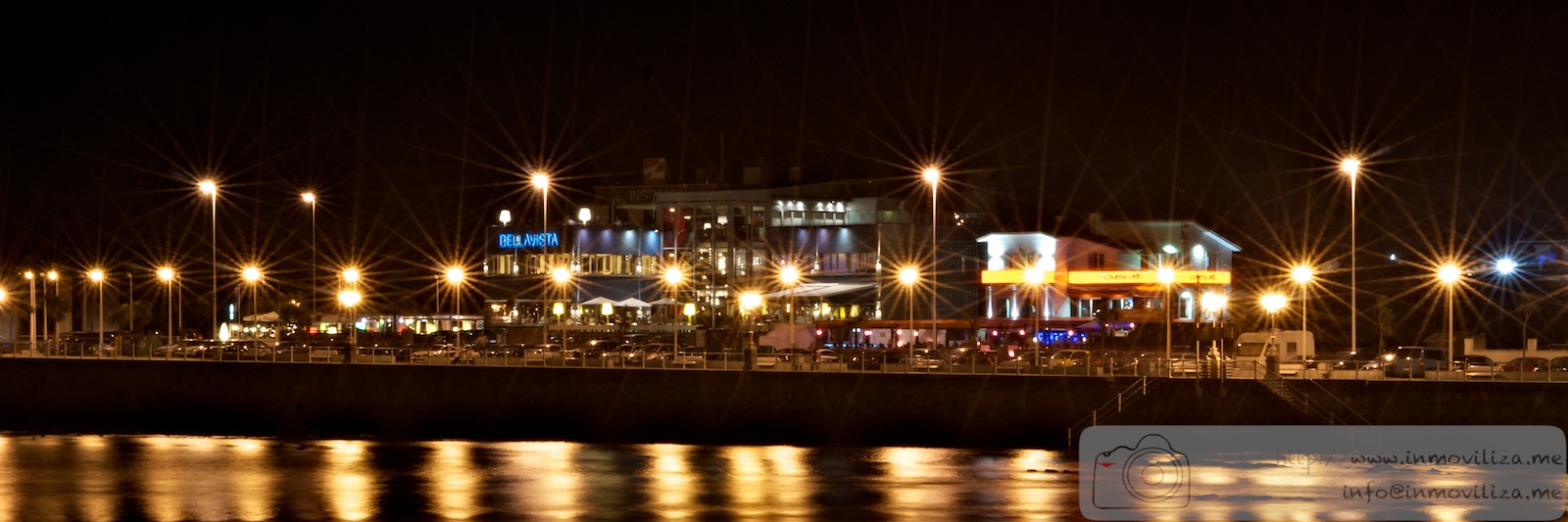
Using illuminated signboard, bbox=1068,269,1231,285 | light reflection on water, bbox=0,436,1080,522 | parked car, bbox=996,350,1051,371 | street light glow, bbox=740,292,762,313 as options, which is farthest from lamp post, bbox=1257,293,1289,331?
street light glow, bbox=740,292,762,313

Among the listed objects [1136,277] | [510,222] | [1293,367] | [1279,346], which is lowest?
[1293,367]

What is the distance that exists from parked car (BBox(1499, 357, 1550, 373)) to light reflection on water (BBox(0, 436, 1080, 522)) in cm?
1387

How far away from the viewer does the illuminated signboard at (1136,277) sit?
95000 mm

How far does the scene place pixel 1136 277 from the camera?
95000 mm

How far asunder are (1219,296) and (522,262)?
149 feet

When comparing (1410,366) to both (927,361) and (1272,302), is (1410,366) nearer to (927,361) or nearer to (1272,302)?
(927,361)

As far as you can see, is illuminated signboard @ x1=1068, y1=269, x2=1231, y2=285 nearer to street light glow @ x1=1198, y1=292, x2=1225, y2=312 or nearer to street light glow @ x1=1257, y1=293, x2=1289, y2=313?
street light glow @ x1=1198, y1=292, x2=1225, y2=312

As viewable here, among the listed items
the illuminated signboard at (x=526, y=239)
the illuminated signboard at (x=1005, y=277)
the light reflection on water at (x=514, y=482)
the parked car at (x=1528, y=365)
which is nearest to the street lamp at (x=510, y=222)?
the illuminated signboard at (x=526, y=239)

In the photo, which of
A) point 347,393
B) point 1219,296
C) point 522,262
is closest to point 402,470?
point 347,393

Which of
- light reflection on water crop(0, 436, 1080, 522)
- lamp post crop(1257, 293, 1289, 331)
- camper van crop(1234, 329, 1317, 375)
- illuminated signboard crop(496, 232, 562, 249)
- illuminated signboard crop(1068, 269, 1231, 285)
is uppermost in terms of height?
illuminated signboard crop(496, 232, 562, 249)

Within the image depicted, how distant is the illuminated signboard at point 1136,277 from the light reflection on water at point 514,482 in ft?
150

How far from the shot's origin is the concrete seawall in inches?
2009

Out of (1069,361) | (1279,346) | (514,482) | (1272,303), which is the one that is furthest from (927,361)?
(1272,303)

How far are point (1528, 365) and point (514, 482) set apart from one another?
3230 centimetres
